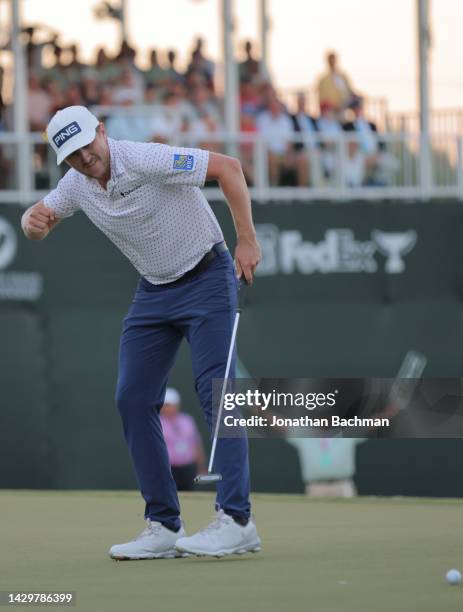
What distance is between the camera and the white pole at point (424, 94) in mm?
17266

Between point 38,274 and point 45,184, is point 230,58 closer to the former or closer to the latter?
point 45,184

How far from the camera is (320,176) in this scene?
16891 mm

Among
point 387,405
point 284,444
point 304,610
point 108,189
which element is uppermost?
point 108,189

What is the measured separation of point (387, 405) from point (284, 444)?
4.45 m

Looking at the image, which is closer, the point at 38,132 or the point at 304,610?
the point at 304,610

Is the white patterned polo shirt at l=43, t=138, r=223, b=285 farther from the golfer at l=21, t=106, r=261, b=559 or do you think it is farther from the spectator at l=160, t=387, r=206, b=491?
the spectator at l=160, t=387, r=206, b=491

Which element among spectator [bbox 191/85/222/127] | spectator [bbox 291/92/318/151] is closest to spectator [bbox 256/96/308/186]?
spectator [bbox 291/92/318/151]

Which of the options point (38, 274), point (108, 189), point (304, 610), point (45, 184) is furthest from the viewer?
point (45, 184)

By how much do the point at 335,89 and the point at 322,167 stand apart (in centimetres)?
170

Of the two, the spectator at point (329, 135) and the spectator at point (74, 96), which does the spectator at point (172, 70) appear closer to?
the spectator at point (74, 96)

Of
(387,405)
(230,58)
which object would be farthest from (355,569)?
(230,58)

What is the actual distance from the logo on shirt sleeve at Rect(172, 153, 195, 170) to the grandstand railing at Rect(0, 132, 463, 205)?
908 cm

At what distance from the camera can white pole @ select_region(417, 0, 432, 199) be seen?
56.6ft

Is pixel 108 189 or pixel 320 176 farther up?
pixel 108 189
